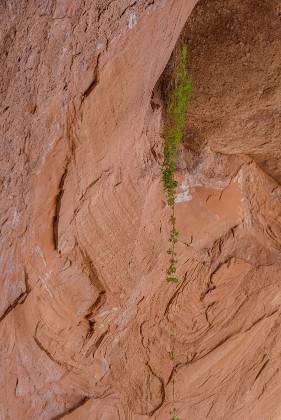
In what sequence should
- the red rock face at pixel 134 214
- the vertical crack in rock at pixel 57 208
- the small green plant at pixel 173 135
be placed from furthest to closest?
1. the small green plant at pixel 173 135
2. the vertical crack in rock at pixel 57 208
3. the red rock face at pixel 134 214

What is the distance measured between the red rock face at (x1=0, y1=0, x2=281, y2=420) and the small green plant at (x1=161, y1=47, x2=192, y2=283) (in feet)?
0.13

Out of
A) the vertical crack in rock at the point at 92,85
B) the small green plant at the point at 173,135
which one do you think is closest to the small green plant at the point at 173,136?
the small green plant at the point at 173,135

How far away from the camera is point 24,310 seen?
192 centimetres

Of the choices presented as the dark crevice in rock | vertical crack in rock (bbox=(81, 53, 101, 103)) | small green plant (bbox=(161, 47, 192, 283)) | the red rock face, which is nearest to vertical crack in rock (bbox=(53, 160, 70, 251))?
the red rock face

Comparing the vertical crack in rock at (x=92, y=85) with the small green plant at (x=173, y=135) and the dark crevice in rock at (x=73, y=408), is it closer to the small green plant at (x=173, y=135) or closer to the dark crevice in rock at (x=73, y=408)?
the small green plant at (x=173, y=135)

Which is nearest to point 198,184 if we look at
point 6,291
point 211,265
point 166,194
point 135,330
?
point 166,194

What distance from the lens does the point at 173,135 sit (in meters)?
2.38

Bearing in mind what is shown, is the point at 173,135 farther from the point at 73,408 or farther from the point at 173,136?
the point at 73,408

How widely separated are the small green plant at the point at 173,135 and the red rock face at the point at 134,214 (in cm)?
4

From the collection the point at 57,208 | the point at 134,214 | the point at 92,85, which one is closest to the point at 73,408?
the point at 134,214

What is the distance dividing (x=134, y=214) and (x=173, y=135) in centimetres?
41

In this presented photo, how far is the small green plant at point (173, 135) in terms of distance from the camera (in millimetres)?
2258

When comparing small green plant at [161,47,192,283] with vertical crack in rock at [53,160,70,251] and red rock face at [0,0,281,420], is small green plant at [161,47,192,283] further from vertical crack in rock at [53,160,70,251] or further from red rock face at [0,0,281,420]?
vertical crack in rock at [53,160,70,251]

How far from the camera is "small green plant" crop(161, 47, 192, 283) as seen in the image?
2.26 metres
